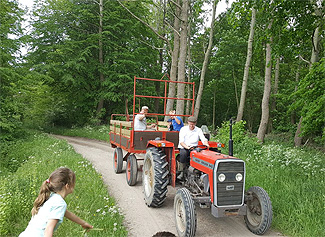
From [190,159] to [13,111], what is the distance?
10.4m

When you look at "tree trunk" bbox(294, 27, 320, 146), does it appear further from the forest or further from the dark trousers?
the dark trousers

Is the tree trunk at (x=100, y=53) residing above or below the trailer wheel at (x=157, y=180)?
above

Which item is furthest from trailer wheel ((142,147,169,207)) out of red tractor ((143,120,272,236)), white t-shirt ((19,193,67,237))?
white t-shirt ((19,193,67,237))

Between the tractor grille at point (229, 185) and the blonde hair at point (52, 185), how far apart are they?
2.04 metres

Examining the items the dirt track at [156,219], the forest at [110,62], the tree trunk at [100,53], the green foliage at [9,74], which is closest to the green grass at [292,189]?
the dirt track at [156,219]

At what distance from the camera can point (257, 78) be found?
1895 centimetres

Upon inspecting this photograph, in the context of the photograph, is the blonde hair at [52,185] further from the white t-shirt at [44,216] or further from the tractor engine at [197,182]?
the tractor engine at [197,182]

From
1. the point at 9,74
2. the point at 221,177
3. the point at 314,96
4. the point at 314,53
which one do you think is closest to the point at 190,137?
the point at 221,177

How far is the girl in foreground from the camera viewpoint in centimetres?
199

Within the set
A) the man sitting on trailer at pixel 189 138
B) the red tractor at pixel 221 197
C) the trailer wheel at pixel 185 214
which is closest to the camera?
the trailer wheel at pixel 185 214

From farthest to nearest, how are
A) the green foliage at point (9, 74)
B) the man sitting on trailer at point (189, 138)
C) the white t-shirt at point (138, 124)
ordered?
the green foliage at point (9, 74), the white t-shirt at point (138, 124), the man sitting on trailer at point (189, 138)

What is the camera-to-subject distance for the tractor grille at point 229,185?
338 centimetres

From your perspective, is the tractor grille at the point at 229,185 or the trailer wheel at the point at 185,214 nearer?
the trailer wheel at the point at 185,214

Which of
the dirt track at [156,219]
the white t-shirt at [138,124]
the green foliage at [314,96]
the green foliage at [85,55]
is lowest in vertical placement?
the dirt track at [156,219]
